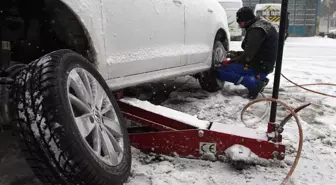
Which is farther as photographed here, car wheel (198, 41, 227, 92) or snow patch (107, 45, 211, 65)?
car wheel (198, 41, 227, 92)

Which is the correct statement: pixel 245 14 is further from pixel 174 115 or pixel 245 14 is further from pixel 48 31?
pixel 48 31

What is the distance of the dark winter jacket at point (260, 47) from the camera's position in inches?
161

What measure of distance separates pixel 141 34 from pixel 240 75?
202cm

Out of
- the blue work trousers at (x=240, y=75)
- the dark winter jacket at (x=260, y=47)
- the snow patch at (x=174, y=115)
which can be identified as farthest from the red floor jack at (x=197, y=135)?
the dark winter jacket at (x=260, y=47)

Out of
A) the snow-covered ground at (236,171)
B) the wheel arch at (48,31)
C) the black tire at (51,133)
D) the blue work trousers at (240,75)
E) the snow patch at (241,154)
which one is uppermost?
the wheel arch at (48,31)

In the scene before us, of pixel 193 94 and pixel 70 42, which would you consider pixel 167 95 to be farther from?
pixel 70 42

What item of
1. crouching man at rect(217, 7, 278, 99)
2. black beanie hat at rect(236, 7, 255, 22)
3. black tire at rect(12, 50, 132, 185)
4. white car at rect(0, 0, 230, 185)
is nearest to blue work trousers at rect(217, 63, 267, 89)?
crouching man at rect(217, 7, 278, 99)

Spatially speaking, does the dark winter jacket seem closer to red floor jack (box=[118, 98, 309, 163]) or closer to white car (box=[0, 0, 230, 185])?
white car (box=[0, 0, 230, 185])

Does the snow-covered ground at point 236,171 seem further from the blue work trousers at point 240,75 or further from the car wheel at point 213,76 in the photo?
the car wheel at point 213,76

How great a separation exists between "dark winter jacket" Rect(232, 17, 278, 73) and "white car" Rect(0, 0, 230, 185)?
3.54 ft

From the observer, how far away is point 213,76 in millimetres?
4461

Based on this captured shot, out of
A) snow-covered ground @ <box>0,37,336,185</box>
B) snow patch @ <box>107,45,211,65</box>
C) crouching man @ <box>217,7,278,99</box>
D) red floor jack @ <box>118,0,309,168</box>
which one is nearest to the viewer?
snow-covered ground @ <box>0,37,336,185</box>

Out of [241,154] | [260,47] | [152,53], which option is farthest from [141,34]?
[260,47]

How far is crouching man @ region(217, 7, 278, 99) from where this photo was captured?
13.5ft
